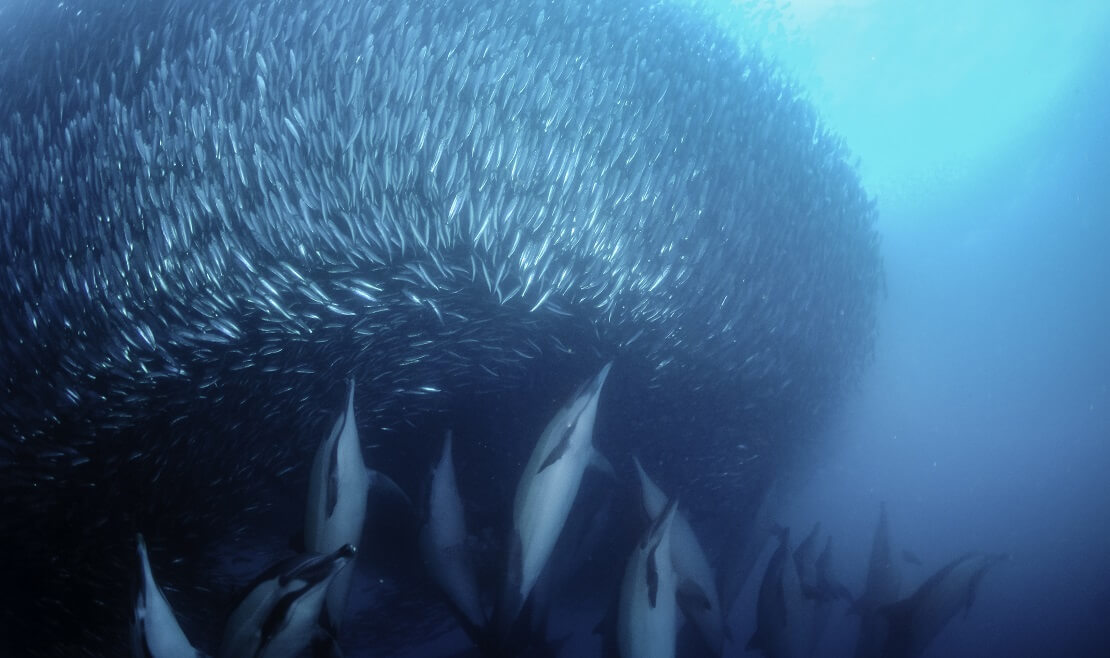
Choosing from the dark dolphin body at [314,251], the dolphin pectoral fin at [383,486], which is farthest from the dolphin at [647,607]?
the dolphin pectoral fin at [383,486]

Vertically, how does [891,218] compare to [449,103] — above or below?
above

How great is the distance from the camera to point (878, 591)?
5.26 metres

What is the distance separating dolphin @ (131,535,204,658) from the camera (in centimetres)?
230

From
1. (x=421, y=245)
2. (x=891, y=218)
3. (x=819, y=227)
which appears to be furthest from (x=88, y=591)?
(x=891, y=218)

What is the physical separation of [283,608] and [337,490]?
502mm

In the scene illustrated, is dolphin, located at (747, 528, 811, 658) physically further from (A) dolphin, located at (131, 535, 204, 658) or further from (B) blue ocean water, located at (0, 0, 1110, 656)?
(A) dolphin, located at (131, 535, 204, 658)

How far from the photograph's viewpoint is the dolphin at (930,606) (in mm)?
4770

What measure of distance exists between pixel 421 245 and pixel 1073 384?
57.8ft

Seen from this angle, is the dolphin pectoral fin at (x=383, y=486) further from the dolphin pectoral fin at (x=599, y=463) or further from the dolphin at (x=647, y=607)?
the dolphin at (x=647, y=607)

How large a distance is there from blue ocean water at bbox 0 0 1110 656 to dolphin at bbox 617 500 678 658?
0.35m

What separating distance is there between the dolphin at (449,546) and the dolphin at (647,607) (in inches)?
35.8

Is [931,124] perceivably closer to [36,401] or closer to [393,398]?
[393,398]

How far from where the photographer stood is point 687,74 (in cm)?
408

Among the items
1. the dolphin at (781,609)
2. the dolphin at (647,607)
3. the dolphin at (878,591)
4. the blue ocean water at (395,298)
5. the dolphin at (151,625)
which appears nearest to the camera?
the dolphin at (151,625)
